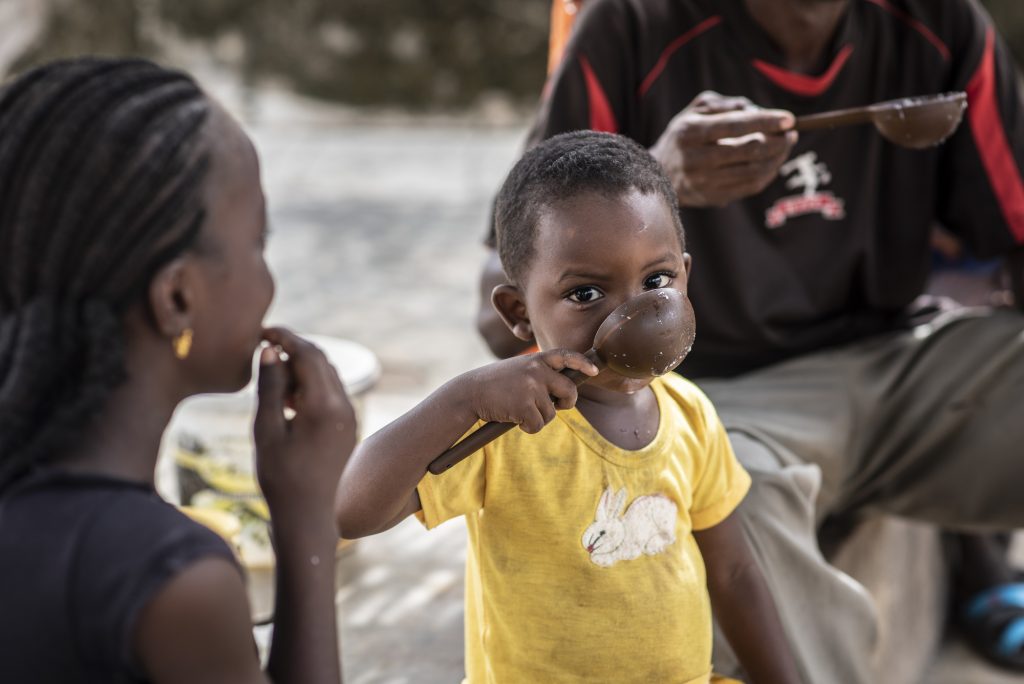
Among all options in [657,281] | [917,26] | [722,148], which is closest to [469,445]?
[657,281]

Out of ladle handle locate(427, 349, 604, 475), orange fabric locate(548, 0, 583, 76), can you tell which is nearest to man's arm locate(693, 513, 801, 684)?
ladle handle locate(427, 349, 604, 475)

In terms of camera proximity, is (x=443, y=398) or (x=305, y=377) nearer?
(x=305, y=377)

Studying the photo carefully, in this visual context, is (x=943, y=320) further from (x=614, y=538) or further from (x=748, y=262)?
(x=614, y=538)

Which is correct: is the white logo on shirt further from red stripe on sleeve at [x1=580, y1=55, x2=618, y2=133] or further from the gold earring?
the gold earring

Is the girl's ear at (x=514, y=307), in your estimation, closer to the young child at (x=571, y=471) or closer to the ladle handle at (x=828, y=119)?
the young child at (x=571, y=471)

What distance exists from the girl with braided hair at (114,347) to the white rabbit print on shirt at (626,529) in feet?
1.82

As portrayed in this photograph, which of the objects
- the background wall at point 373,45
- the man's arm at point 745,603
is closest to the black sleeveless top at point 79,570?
the man's arm at point 745,603

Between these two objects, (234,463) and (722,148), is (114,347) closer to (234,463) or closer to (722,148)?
(722,148)

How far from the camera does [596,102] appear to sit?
2254 millimetres

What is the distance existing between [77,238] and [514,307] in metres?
0.65

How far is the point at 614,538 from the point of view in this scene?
1.56m

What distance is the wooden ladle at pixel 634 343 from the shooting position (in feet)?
4.62

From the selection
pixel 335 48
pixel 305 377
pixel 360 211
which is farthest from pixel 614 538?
pixel 335 48

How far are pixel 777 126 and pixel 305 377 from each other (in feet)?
3.20
